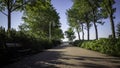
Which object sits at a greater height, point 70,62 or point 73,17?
point 73,17

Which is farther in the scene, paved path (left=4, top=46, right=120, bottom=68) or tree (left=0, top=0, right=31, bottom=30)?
tree (left=0, top=0, right=31, bottom=30)

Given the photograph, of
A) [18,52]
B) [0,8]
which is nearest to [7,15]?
[0,8]

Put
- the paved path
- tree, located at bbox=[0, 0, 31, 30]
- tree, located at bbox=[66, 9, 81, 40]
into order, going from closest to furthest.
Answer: the paved path, tree, located at bbox=[0, 0, 31, 30], tree, located at bbox=[66, 9, 81, 40]

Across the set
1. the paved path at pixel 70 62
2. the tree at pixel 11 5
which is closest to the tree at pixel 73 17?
the tree at pixel 11 5

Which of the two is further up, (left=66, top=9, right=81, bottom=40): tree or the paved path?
(left=66, top=9, right=81, bottom=40): tree

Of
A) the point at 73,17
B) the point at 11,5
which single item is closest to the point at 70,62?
the point at 11,5

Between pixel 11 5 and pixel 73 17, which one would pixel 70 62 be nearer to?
pixel 11 5

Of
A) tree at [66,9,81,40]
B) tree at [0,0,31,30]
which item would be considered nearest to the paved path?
tree at [0,0,31,30]

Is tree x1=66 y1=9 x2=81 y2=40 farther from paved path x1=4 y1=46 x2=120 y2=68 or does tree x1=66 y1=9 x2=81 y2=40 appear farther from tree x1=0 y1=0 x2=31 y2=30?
paved path x1=4 y1=46 x2=120 y2=68

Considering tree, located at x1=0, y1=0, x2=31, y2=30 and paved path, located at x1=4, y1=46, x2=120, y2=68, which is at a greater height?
tree, located at x1=0, y1=0, x2=31, y2=30

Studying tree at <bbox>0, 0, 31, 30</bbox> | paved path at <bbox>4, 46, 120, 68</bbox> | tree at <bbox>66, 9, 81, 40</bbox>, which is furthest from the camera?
tree at <bbox>66, 9, 81, 40</bbox>

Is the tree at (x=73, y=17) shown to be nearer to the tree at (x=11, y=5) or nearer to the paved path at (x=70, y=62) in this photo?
the tree at (x=11, y=5)

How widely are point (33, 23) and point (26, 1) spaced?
24000 millimetres

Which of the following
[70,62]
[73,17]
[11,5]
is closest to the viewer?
[70,62]
